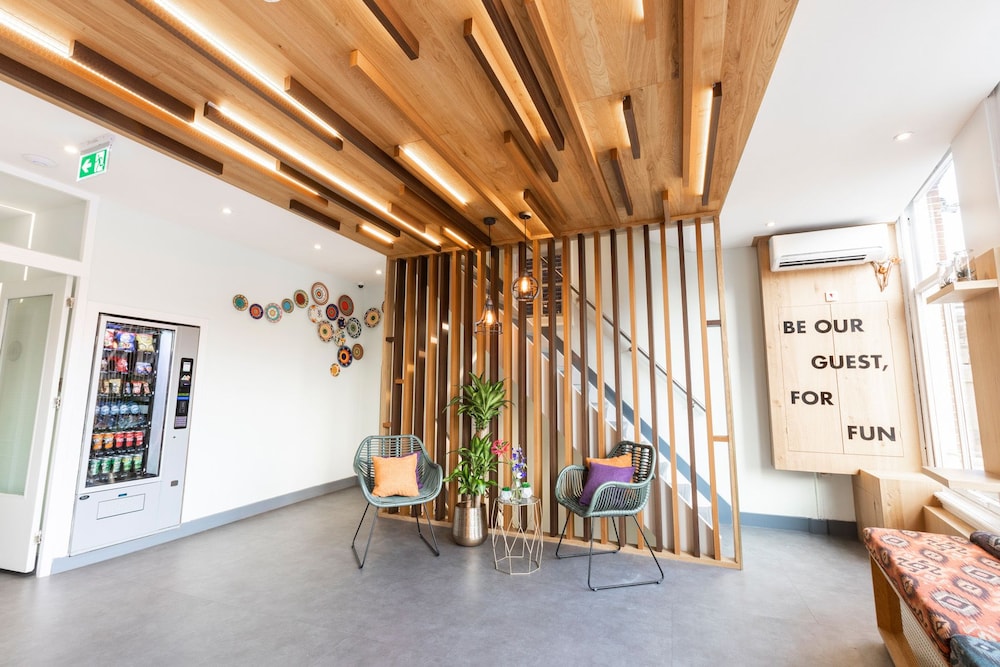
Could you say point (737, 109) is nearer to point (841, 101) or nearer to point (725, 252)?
point (841, 101)

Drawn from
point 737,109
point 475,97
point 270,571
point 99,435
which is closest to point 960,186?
point 737,109

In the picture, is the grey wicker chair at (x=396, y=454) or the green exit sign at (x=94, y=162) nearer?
the green exit sign at (x=94, y=162)

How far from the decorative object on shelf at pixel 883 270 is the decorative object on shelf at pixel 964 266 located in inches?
72.9

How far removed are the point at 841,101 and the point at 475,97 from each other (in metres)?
2.23

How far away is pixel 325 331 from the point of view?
6379 millimetres

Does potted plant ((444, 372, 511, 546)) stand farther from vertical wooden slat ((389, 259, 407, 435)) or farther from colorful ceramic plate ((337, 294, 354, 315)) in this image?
colorful ceramic plate ((337, 294, 354, 315))

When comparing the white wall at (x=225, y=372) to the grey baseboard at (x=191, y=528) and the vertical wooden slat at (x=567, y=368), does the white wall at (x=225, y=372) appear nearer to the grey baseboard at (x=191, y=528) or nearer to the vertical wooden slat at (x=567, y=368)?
the grey baseboard at (x=191, y=528)

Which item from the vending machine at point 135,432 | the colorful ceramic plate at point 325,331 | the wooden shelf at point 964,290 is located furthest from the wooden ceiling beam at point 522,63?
the colorful ceramic plate at point 325,331

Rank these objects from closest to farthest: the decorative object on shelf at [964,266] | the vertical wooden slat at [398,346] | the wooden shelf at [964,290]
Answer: the wooden shelf at [964,290]
the decorative object on shelf at [964,266]
the vertical wooden slat at [398,346]

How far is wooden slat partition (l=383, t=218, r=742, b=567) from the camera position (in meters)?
4.05

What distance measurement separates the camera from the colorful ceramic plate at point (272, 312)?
5.52 m

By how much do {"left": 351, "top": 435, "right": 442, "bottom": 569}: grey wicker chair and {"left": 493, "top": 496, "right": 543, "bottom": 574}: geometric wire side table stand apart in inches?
23.6

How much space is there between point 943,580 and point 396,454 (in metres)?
4.16

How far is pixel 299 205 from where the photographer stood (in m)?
3.97
